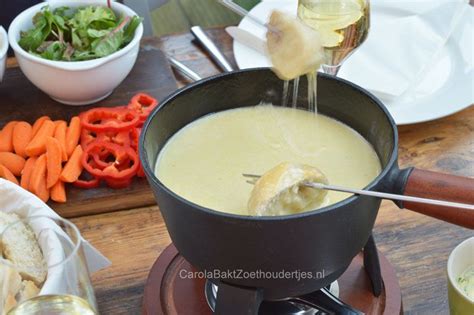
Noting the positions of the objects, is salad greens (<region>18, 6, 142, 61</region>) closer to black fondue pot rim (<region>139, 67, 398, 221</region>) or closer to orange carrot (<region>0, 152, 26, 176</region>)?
orange carrot (<region>0, 152, 26, 176</region>)

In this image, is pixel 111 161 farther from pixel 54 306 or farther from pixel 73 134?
pixel 54 306

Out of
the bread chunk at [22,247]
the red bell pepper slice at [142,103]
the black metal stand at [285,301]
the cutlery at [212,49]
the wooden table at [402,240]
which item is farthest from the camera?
the cutlery at [212,49]

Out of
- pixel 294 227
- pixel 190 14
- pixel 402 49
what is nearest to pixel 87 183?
pixel 294 227

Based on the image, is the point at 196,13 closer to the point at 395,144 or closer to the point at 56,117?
the point at 56,117

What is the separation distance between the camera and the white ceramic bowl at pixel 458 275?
0.91 metres

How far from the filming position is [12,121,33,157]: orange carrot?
1.32 m

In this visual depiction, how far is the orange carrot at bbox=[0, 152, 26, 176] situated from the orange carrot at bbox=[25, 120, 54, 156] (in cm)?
3

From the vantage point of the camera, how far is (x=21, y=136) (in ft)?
4.44

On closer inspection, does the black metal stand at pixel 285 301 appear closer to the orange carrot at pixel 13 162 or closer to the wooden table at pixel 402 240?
the wooden table at pixel 402 240

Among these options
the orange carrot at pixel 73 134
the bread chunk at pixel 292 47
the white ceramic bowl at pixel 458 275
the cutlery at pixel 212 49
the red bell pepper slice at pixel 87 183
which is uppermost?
the bread chunk at pixel 292 47

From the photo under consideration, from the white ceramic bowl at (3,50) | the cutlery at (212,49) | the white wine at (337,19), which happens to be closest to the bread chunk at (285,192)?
the white wine at (337,19)

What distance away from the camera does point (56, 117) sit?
1490 millimetres

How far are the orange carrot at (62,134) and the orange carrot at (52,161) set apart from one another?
1cm

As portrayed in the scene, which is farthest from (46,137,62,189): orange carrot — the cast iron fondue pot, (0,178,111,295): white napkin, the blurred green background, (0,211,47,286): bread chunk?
the blurred green background
